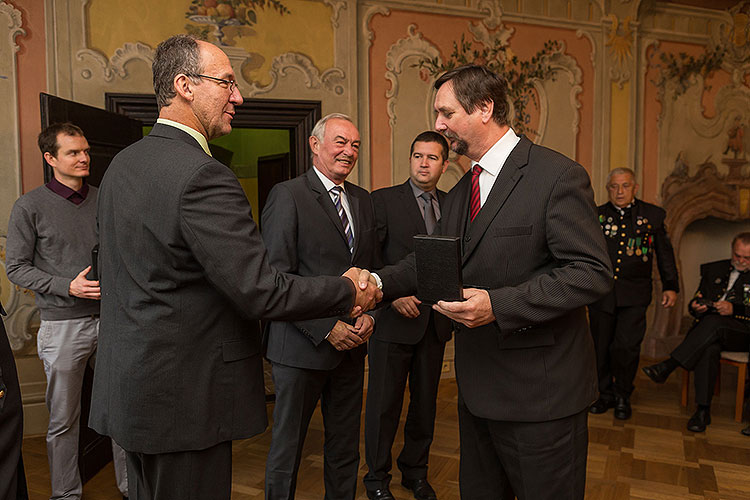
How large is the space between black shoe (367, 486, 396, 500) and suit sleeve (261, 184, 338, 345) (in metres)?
1.00

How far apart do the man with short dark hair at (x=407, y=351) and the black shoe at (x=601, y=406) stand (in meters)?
1.84

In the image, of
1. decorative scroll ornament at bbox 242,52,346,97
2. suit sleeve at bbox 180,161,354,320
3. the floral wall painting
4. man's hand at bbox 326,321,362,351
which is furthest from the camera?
decorative scroll ornament at bbox 242,52,346,97

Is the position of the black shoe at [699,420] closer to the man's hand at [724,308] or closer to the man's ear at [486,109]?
the man's hand at [724,308]

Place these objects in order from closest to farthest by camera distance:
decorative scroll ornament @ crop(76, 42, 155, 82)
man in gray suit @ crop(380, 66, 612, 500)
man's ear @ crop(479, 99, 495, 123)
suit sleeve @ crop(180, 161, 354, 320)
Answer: suit sleeve @ crop(180, 161, 354, 320), man in gray suit @ crop(380, 66, 612, 500), man's ear @ crop(479, 99, 495, 123), decorative scroll ornament @ crop(76, 42, 155, 82)

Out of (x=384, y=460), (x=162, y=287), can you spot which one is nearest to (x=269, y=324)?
(x=384, y=460)

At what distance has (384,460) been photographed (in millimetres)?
3115

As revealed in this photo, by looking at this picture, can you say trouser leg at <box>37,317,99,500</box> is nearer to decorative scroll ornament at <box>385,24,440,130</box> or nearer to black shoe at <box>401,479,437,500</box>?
black shoe at <box>401,479,437,500</box>

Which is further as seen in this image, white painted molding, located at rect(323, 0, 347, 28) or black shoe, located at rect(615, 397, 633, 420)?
white painted molding, located at rect(323, 0, 347, 28)

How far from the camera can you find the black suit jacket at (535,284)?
175 centimetres

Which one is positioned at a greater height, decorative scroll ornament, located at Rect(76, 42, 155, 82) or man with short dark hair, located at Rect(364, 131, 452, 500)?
decorative scroll ornament, located at Rect(76, 42, 155, 82)

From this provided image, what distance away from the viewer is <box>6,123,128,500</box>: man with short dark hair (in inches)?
119

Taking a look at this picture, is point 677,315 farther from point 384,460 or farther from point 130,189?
point 130,189

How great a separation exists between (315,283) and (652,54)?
219 inches

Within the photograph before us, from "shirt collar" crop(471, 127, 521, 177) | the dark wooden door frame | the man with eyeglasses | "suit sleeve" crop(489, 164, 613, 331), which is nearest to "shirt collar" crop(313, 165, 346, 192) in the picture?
"shirt collar" crop(471, 127, 521, 177)
